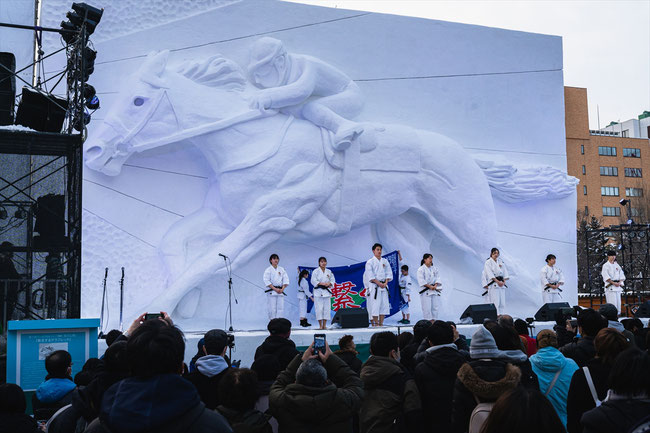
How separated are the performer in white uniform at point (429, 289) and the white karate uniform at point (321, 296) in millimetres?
1485

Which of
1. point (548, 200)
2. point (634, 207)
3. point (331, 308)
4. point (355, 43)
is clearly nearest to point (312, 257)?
point (331, 308)

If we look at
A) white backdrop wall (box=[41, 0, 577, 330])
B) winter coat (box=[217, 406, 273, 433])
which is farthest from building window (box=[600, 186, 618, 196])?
winter coat (box=[217, 406, 273, 433])

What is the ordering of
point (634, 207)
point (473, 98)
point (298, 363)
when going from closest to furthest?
point (298, 363) → point (473, 98) → point (634, 207)

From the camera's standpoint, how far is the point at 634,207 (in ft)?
121

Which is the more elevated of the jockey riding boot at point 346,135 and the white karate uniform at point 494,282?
the jockey riding boot at point 346,135

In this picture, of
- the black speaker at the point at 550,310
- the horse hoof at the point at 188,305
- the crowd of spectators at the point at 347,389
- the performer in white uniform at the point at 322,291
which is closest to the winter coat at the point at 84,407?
the crowd of spectators at the point at 347,389

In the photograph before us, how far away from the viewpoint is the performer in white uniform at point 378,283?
9.77 meters

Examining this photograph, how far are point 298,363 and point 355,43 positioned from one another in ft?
→ 30.9

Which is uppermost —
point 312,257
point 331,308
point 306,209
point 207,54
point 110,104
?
point 207,54

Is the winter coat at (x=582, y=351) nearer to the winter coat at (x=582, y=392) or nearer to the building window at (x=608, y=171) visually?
the winter coat at (x=582, y=392)

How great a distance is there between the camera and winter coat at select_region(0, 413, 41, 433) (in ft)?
7.92

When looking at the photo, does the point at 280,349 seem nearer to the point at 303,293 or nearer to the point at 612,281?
the point at 303,293

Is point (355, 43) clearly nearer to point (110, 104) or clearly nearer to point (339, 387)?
point (110, 104)

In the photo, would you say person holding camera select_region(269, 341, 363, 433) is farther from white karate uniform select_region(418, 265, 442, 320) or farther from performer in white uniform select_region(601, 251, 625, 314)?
performer in white uniform select_region(601, 251, 625, 314)
